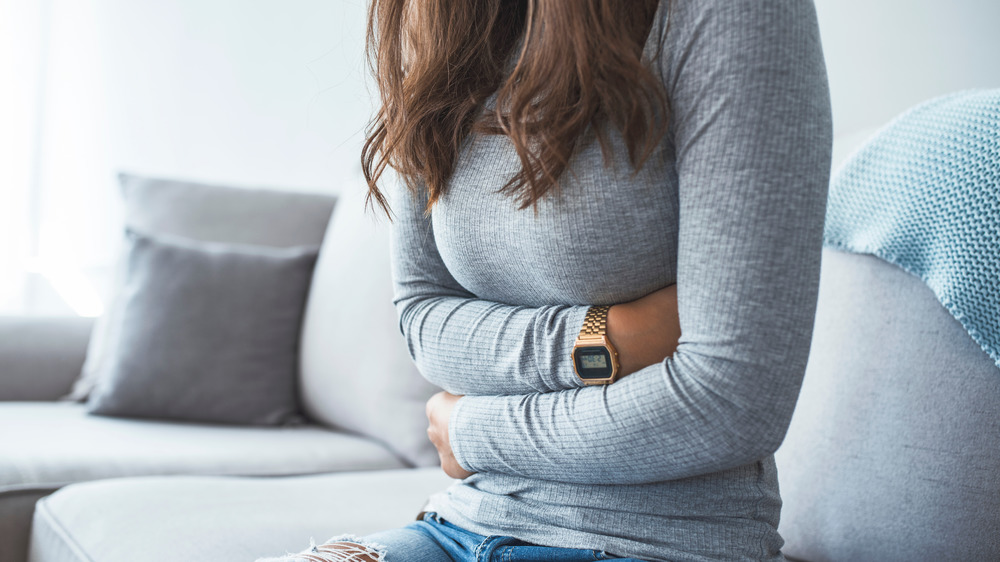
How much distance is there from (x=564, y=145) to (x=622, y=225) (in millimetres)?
92

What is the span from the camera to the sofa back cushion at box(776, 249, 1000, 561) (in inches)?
31.4

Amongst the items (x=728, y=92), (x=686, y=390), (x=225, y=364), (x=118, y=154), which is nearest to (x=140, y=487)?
(x=225, y=364)

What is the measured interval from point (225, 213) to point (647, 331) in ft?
5.27

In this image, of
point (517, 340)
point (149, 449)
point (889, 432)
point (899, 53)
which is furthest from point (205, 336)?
point (899, 53)

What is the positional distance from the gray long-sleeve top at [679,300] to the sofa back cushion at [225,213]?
1.26 meters

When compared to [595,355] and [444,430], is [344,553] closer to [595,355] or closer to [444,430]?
[444,430]

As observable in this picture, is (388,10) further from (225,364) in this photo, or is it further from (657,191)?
(225,364)

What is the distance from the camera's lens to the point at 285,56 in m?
2.55

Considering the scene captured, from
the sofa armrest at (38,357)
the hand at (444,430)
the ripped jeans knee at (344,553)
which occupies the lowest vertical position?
the sofa armrest at (38,357)

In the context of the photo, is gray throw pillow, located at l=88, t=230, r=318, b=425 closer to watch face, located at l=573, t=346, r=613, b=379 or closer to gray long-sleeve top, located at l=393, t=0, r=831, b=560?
gray long-sleeve top, located at l=393, t=0, r=831, b=560

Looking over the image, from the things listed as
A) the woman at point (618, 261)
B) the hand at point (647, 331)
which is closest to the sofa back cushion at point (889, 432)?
the woman at point (618, 261)

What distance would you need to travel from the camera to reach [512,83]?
742 mm

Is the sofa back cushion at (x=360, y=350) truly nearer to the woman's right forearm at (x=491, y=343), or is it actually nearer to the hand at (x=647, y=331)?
the woman's right forearm at (x=491, y=343)

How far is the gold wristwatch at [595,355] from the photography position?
0.69 meters
